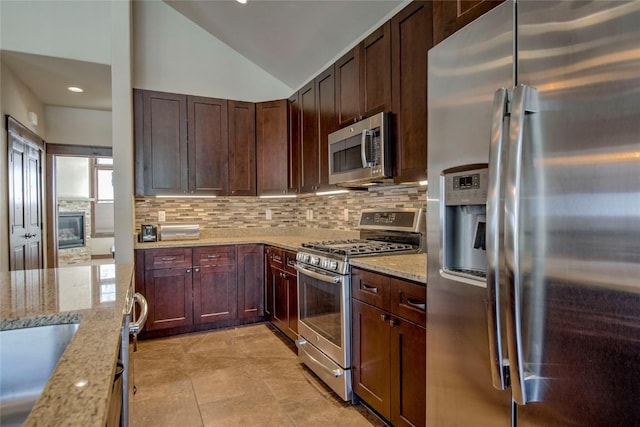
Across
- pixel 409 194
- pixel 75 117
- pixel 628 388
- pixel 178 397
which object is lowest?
pixel 178 397

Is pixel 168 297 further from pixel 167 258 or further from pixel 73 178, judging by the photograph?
pixel 73 178

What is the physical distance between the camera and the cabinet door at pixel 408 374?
1.67 m

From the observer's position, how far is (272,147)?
407 cm

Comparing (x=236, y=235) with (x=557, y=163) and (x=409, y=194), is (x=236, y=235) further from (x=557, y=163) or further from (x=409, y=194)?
(x=557, y=163)

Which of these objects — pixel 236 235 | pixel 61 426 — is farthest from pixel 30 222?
pixel 61 426

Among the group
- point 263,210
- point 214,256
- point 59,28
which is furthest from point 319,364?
point 59,28

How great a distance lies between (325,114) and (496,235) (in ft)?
8.03

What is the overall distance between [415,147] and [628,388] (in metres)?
1.59

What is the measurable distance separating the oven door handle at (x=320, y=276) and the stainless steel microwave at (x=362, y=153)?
73 cm

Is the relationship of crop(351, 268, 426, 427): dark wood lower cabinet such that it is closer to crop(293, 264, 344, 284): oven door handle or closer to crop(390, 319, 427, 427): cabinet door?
crop(390, 319, 427, 427): cabinet door

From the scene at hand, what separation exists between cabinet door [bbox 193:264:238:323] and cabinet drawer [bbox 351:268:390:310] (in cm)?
193

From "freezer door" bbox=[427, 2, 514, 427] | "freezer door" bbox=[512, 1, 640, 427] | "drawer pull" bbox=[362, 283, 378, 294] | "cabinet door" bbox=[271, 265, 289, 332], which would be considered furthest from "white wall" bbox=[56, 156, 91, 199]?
"freezer door" bbox=[512, 1, 640, 427]

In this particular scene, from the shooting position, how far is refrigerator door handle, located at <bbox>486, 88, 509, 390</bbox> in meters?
1.06

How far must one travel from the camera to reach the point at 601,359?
870 mm
